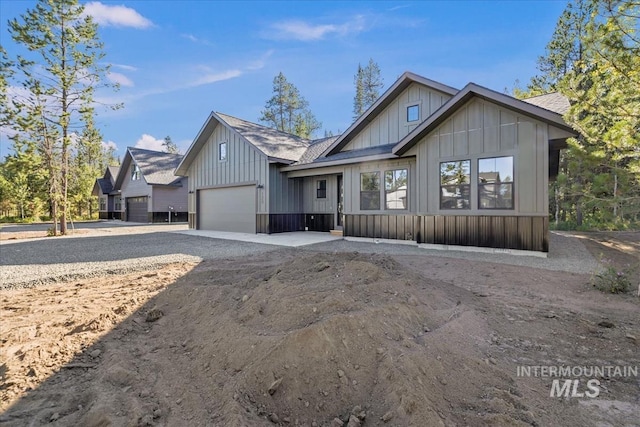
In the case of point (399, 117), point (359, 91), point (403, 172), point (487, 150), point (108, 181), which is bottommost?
point (403, 172)

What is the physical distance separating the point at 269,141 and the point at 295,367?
13.3 metres

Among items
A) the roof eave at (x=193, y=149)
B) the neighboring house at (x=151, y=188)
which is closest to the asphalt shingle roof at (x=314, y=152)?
the roof eave at (x=193, y=149)

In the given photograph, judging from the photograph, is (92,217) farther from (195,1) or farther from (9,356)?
(9,356)

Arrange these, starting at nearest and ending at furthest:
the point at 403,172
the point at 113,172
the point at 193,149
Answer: the point at 403,172 → the point at 193,149 → the point at 113,172

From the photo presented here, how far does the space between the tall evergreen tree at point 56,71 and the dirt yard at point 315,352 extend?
518 inches

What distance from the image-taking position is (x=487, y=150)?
7945mm

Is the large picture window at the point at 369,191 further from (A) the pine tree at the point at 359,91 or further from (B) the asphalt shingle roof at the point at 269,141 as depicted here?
(A) the pine tree at the point at 359,91

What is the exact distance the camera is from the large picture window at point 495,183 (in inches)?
302

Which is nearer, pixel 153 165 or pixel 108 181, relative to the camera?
pixel 153 165

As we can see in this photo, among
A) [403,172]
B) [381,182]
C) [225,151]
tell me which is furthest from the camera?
[225,151]

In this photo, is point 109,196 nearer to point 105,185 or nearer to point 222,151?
point 105,185

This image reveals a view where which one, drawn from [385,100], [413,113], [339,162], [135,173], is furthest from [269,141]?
[135,173]

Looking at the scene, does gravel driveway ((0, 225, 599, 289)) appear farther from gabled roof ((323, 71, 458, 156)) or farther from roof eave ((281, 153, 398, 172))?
gabled roof ((323, 71, 458, 156))

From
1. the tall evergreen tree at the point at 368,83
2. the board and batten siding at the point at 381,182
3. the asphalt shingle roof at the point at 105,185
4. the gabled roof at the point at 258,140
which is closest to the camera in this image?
the board and batten siding at the point at 381,182
